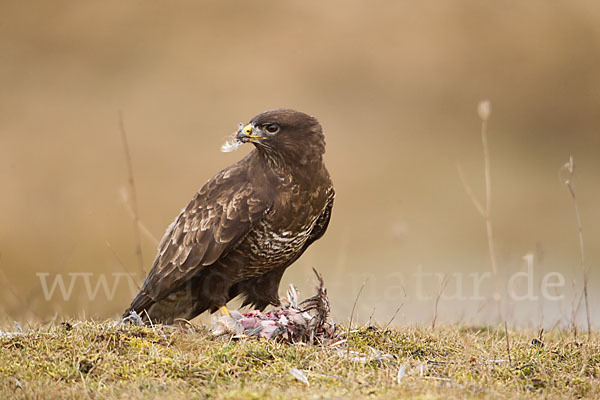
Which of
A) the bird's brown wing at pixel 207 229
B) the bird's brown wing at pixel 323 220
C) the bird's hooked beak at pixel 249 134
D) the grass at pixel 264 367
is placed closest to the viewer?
the grass at pixel 264 367

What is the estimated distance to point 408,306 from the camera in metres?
8.73

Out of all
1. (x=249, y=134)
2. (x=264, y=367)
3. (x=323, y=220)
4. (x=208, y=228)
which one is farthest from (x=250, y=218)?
(x=264, y=367)

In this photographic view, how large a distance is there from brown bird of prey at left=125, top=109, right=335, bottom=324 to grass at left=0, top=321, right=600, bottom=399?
2.34 feet

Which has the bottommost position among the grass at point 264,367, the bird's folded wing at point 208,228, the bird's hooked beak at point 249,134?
the grass at point 264,367

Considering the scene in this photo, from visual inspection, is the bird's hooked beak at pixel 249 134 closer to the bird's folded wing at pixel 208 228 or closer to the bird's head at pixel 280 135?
the bird's head at pixel 280 135

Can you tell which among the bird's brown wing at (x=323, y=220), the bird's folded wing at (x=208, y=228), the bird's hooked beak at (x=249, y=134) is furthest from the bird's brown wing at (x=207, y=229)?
the bird's brown wing at (x=323, y=220)

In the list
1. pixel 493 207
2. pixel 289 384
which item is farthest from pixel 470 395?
pixel 493 207

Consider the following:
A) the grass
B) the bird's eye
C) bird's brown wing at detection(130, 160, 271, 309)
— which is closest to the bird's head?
the bird's eye

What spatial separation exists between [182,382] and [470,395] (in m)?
1.54

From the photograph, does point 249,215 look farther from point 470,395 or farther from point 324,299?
point 470,395

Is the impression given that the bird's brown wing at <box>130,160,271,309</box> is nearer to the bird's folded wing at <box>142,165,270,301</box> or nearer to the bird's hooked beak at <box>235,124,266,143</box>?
the bird's folded wing at <box>142,165,270,301</box>

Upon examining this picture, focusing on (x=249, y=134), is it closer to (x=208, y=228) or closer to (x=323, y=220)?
(x=208, y=228)

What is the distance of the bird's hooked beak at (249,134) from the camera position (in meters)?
5.61

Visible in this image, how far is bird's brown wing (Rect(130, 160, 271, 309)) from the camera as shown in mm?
5492
